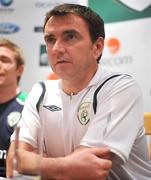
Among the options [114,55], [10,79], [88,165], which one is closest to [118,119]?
[88,165]

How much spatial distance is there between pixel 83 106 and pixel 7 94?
106cm

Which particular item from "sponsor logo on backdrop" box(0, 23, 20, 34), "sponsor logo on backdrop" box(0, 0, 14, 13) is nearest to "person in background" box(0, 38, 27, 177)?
"sponsor logo on backdrop" box(0, 23, 20, 34)

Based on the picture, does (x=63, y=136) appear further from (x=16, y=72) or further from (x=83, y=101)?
(x=16, y=72)

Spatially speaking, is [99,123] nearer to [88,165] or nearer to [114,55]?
[88,165]

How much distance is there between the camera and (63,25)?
148cm

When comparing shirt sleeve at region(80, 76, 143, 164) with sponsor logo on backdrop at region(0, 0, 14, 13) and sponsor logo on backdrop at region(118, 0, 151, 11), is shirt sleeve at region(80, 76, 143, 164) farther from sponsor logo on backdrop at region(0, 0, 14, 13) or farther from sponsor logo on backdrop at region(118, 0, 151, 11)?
sponsor logo on backdrop at region(0, 0, 14, 13)

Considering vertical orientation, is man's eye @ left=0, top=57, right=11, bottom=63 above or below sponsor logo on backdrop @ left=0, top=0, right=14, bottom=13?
below

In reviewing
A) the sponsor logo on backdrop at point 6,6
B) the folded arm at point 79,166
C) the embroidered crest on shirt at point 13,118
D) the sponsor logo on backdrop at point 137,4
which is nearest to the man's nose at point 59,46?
the folded arm at point 79,166

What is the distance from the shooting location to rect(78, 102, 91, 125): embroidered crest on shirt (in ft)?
4.71

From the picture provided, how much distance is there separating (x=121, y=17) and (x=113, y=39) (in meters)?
0.23

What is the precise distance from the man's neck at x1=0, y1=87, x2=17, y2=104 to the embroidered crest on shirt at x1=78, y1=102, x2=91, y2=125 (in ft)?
3.37

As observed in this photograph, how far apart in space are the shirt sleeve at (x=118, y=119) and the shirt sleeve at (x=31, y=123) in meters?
0.26

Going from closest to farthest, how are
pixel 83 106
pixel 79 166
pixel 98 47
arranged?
1. pixel 79 166
2. pixel 83 106
3. pixel 98 47

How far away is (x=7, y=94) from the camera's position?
7.89 ft
